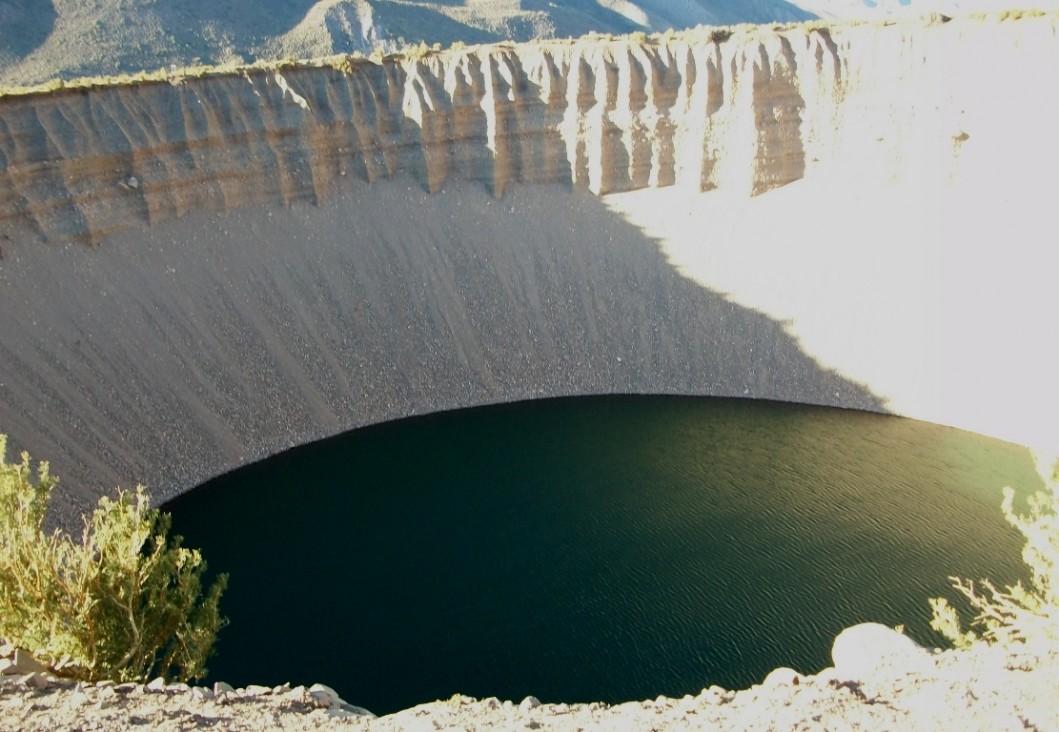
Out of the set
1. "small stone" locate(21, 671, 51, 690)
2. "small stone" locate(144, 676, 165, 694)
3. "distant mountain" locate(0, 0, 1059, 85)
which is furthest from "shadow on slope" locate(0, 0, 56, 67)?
"small stone" locate(144, 676, 165, 694)

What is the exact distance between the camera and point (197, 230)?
80.3 feet

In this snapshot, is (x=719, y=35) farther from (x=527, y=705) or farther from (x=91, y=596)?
(x=91, y=596)

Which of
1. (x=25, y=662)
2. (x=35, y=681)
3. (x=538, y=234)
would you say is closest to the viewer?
(x=35, y=681)

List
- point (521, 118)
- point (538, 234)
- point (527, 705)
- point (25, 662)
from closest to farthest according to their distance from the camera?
point (25, 662)
point (527, 705)
point (538, 234)
point (521, 118)

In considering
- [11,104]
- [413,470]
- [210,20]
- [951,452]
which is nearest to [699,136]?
[951,452]

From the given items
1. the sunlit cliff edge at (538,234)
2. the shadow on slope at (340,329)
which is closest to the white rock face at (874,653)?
the sunlit cliff edge at (538,234)

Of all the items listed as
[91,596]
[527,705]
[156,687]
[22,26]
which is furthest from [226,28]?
[527,705]

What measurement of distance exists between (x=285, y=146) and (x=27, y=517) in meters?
17.8

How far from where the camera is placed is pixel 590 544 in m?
18.2

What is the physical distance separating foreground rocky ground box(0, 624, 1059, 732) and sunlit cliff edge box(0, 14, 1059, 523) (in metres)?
11.9

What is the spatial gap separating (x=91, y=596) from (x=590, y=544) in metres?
10.2

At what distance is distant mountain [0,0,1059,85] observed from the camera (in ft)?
127

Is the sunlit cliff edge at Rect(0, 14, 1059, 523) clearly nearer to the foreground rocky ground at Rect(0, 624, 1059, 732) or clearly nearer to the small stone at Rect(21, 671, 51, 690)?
the small stone at Rect(21, 671, 51, 690)

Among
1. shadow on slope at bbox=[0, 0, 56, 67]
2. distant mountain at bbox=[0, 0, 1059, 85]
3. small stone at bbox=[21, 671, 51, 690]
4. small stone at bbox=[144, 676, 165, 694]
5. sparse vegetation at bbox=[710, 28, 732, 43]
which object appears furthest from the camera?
distant mountain at bbox=[0, 0, 1059, 85]
